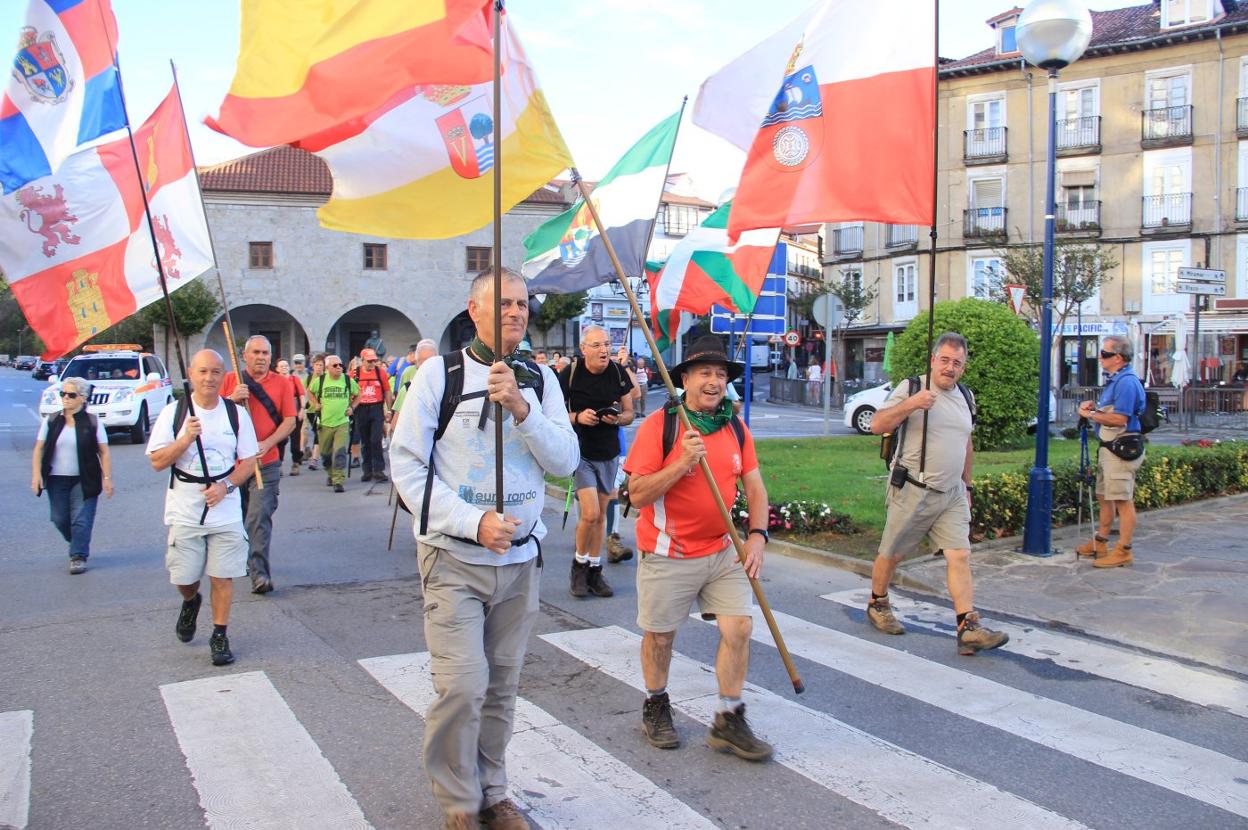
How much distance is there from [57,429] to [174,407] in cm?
349

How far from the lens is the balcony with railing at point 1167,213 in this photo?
124ft

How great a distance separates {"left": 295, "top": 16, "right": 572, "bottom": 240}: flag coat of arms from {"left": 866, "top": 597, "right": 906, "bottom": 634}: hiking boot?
3456 mm

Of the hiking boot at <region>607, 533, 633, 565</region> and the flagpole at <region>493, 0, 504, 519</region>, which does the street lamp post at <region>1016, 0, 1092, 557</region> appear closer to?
the hiking boot at <region>607, 533, 633, 565</region>

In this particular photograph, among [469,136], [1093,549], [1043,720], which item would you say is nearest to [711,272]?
[1093,549]

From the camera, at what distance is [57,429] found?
331 inches

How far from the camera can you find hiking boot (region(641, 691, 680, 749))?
14.1ft

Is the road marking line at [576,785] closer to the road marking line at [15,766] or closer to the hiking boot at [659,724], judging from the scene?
the hiking boot at [659,724]

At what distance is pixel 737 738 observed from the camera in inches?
164

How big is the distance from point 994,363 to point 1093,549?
824 centimetres

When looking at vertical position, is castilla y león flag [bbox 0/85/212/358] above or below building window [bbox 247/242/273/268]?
below

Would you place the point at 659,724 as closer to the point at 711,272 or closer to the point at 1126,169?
the point at 711,272

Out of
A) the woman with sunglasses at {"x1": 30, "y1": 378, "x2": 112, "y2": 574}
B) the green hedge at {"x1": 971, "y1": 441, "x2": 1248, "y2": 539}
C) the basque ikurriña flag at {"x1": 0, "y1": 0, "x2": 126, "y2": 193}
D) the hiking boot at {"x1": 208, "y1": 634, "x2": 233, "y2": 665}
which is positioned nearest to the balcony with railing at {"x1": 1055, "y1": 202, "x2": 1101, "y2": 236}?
the green hedge at {"x1": 971, "y1": 441, "x2": 1248, "y2": 539}

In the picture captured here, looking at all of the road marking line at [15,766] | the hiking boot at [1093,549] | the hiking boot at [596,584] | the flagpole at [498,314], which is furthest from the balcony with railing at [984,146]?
the road marking line at [15,766]

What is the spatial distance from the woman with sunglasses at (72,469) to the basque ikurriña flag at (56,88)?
3.11 meters
